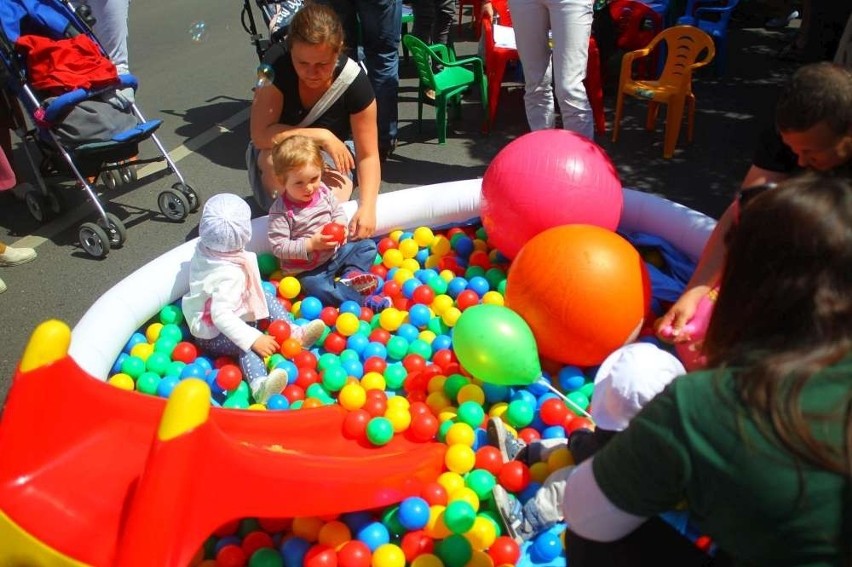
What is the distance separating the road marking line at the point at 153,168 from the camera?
454 cm

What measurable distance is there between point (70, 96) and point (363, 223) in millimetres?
1905

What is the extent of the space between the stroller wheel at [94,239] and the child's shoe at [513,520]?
2.98m

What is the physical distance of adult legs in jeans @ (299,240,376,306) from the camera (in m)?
3.64

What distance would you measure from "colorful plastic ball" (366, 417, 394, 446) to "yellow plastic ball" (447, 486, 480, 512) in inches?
14.1

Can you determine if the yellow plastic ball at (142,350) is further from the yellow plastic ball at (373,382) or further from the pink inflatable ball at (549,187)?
the pink inflatable ball at (549,187)

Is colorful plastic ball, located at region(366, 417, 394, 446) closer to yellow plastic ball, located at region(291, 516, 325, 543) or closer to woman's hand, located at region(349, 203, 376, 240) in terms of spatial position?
yellow plastic ball, located at region(291, 516, 325, 543)

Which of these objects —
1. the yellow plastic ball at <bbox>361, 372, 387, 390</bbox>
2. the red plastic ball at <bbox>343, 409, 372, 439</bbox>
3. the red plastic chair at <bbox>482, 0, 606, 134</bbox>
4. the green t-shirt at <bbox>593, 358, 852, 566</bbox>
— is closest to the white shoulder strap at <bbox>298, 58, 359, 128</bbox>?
the yellow plastic ball at <bbox>361, 372, 387, 390</bbox>

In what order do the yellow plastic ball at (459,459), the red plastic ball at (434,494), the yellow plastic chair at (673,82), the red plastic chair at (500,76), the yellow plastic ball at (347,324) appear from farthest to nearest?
the red plastic chair at (500,76) < the yellow plastic chair at (673,82) < the yellow plastic ball at (347,324) < the yellow plastic ball at (459,459) < the red plastic ball at (434,494)

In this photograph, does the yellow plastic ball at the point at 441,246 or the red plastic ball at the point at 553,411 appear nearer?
the red plastic ball at the point at 553,411

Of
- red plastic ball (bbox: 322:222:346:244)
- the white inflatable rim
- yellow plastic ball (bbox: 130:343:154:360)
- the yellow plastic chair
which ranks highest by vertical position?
the yellow plastic chair

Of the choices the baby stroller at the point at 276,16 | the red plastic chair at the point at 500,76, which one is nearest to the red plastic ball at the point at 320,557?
the baby stroller at the point at 276,16

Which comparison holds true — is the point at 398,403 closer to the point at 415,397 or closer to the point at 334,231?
the point at 415,397

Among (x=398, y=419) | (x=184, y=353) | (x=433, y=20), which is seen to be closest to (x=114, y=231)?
(x=184, y=353)

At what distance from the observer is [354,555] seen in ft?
7.27
